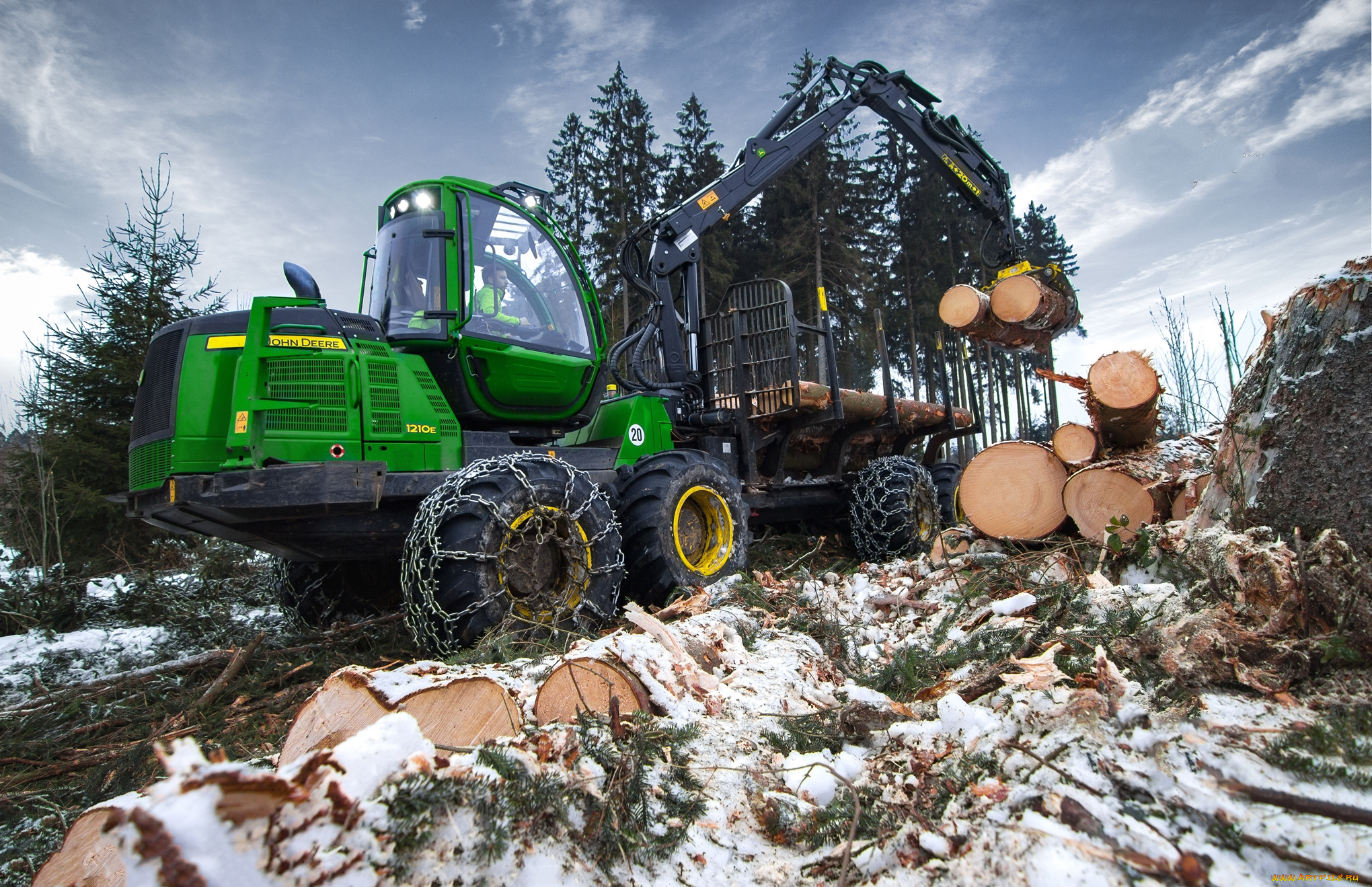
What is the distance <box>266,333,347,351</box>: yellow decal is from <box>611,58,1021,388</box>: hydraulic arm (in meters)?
2.08

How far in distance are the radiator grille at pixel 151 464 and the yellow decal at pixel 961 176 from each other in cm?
765

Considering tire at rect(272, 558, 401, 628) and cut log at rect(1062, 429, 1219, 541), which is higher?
cut log at rect(1062, 429, 1219, 541)

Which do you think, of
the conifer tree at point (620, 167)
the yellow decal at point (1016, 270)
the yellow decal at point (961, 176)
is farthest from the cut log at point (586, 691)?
the conifer tree at point (620, 167)

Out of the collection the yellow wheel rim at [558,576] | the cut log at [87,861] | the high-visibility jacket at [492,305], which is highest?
the high-visibility jacket at [492,305]

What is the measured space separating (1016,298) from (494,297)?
13.5ft

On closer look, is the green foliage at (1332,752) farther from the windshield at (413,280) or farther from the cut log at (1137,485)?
the windshield at (413,280)

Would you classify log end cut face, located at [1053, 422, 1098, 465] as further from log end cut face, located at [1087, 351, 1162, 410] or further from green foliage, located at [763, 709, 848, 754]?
green foliage, located at [763, 709, 848, 754]

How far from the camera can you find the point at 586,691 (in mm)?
2053

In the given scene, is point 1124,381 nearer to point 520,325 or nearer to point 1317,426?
point 1317,426

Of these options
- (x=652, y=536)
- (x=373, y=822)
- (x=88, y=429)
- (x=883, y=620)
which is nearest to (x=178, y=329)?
(x=652, y=536)

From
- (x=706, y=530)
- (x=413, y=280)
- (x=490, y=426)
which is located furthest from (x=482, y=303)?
(x=706, y=530)

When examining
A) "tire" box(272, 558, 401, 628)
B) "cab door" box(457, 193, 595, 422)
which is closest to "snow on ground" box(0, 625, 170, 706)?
"tire" box(272, 558, 401, 628)

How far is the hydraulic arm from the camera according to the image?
6.66 metres

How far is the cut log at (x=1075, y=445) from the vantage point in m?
4.24
